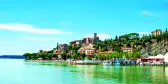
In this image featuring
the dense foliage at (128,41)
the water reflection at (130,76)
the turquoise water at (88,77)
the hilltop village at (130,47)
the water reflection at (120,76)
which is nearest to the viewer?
the water reflection at (120,76)

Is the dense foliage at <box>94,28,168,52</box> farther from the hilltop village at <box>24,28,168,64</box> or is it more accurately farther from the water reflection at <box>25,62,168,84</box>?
the water reflection at <box>25,62,168,84</box>

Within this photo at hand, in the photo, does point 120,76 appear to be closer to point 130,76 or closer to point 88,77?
point 130,76

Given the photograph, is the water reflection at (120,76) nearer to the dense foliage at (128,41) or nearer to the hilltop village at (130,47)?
the hilltop village at (130,47)

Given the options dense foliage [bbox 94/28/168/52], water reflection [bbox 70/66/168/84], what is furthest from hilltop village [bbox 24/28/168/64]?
water reflection [bbox 70/66/168/84]

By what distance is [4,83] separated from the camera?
44.5 meters

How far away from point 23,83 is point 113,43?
4887 inches

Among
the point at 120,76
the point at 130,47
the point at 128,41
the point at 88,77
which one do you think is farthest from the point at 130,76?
the point at 128,41

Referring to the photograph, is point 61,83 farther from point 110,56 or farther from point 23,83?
point 110,56

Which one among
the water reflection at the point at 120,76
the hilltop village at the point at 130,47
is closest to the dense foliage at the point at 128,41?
the hilltop village at the point at 130,47

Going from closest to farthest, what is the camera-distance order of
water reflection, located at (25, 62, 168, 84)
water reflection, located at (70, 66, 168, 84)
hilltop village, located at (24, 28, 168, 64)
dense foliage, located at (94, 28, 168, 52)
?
water reflection, located at (25, 62, 168, 84), water reflection, located at (70, 66, 168, 84), hilltop village, located at (24, 28, 168, 64), dense foliage, located at (94, 28, 168, 52)

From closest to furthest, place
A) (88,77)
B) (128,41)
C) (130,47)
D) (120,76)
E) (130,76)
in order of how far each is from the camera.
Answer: (88,77)
(130,76)
(120,76)
(130,47)
(128,41)

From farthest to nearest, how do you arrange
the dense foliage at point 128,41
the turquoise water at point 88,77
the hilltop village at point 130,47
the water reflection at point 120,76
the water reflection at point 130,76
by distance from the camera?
the dense foliage at point 128,41 < the hilltop village at point 130,47 < the turquoise water at point 88,77 < the water reflection at point 130,76 < the water reflection at point 120,76

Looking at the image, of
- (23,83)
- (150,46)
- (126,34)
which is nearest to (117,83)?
(23,83)

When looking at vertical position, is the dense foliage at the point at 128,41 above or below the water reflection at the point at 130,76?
above
